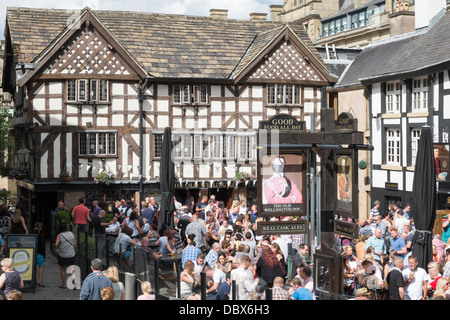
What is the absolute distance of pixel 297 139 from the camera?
523 inches

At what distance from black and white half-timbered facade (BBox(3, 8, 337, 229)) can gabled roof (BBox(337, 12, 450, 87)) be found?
246 centimetres

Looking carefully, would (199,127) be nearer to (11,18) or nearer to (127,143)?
(127,143)

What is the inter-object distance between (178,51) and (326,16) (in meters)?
47.5

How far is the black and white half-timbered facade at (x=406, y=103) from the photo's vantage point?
29.7m

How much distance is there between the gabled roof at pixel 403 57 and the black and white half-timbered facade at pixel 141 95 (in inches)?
96.8

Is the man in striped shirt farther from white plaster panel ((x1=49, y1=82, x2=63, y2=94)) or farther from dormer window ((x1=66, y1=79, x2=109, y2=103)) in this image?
white plaster panel ((x1=49, y1=82, x2=63, y2=94))

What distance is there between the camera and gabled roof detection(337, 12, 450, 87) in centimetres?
3058

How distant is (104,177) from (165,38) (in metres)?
7.59

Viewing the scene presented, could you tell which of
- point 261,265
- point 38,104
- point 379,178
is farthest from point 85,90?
point 261,265

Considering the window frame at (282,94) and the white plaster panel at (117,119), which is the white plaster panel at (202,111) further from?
the white plaster panel at (117,119)

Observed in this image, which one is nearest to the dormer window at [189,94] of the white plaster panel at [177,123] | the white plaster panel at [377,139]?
the white plaster panel at [177,123]

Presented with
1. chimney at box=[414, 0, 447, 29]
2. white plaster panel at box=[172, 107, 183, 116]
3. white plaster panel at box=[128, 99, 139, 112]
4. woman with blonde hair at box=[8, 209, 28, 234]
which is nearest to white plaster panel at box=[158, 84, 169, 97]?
white plaster panel at box=[172, 107, 183, 116]

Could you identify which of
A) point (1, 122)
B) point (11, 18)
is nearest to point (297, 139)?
point (11, 18)

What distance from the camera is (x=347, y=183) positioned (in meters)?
13.2
